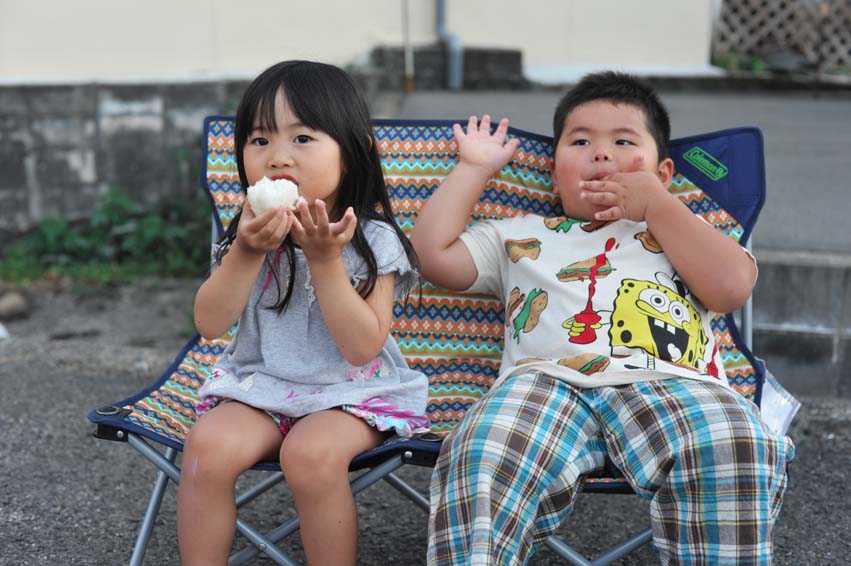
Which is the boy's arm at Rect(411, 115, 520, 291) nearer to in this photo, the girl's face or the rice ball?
the girl's face

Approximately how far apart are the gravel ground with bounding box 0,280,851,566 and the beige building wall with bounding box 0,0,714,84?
1738 millimetres

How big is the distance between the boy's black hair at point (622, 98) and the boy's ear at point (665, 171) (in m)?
0.02

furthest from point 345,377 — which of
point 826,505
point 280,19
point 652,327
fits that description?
point 280,19

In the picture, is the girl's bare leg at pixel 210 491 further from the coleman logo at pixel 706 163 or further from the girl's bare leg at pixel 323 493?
the coleman logo at pixel 706 163

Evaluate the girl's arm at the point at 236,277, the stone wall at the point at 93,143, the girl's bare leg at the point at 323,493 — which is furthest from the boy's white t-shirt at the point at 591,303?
the stone wall at the point at 93,143

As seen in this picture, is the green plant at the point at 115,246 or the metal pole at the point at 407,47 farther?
the metal pole at the point at 407,47

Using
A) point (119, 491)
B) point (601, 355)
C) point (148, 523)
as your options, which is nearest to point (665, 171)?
point (601, 355)

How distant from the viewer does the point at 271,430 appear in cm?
204

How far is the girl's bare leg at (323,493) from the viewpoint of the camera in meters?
1.88

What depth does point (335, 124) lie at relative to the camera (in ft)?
6.70

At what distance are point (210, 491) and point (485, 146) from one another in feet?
3.77

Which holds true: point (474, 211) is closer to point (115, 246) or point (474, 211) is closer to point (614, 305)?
point (614, 305)

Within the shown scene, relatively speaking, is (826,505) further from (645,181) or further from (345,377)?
(345,377)

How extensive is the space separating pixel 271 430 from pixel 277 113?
692 millimetres
